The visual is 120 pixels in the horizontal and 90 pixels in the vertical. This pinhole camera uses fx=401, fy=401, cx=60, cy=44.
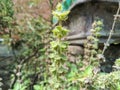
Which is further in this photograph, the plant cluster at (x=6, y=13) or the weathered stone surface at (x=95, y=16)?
the plant cluster at (x=6, y=13)

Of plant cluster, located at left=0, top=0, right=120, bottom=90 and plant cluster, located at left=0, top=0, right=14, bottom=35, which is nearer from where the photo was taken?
plant cluster, located at left=0, top=0, right=120, bottom=90

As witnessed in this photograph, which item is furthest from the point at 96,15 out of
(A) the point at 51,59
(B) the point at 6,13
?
(A) the point at 51,59

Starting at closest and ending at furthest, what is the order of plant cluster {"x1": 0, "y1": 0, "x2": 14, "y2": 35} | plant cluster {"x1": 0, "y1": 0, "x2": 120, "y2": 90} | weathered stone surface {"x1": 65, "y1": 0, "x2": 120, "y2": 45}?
1. plant cluster {"x1": 0, "y1": 0, "x2": 120, "y2": 90}
2. weathered stone surface {"x1": 65, "y1": 0, "x2": 120, "y2": 45}
3. plant cluster {"x1": 0, "y1": 0, "x2": 14, "y2": 35}

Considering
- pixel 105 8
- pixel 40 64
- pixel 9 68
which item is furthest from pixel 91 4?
pixel 9 68

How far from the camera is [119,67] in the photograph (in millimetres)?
1711

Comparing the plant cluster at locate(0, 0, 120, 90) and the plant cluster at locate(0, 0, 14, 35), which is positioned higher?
the plant cluster at locate(0, 0, 14, 35)

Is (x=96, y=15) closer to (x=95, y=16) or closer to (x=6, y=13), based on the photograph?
(x=95, y=16)

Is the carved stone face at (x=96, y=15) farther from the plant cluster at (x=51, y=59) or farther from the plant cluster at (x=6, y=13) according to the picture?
the plant cluster at (x=6, y=13)

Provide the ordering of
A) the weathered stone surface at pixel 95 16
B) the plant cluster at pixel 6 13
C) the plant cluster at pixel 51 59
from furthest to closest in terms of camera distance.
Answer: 1. the plant cluster at pixel 6 13
2. the weathered stone surface at pixel 95 16
3. the plant cluster at pixel 51 59

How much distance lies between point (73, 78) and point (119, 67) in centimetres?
21

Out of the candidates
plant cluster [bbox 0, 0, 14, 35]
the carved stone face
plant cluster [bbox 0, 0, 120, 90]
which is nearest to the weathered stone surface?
the carved stone face

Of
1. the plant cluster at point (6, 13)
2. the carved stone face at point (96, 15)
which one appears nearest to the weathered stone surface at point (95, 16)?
the carved stone face at point (96, 15)

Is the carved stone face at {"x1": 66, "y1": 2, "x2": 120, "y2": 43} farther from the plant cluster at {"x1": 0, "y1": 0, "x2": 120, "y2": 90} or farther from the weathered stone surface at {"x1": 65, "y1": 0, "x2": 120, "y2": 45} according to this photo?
the plant cluster at {"x1": 0, "y1": 0, "x2": 120, "y2": 90}

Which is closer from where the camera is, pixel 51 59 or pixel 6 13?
pixel 51 59
